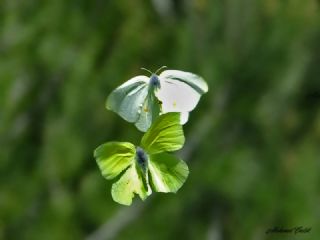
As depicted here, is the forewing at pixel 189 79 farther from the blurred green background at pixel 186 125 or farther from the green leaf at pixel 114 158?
the blurred green background at pixel 186 125

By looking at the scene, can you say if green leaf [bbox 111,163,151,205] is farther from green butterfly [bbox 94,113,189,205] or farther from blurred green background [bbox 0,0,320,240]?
blurred green background [bbox 0,0,320,240]

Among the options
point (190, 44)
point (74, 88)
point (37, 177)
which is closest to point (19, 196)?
point (37, 177)

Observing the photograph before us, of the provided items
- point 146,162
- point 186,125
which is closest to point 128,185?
point 146,162

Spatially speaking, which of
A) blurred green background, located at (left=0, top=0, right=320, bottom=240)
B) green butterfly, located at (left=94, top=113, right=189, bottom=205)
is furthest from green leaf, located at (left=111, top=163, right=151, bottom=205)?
blurred green background, located at (left=0, top=0, right=320, bottom=240)

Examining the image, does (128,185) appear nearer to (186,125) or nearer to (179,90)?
(179,90)

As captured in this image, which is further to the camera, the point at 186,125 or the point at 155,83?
the point at 186,125

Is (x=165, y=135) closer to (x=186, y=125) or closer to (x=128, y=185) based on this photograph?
(x=128, y=185)

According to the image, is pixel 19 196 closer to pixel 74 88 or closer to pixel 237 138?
pixel 74 88

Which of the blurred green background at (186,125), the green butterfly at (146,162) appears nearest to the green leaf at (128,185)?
the green butterfly at (146,162)
